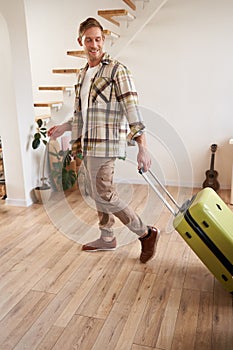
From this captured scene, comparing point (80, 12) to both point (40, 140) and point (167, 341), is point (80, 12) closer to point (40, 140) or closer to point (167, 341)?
point (40, 140)

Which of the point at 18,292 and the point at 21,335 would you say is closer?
the point at 21,335

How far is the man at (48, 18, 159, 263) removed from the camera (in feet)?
6.61

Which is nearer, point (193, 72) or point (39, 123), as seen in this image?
point (39, 123)

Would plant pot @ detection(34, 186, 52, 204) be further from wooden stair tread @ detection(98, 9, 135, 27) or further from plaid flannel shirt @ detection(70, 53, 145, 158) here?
wooden stair tread @ detection(98, 9, 135, 27)

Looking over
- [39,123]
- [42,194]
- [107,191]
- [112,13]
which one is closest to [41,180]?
[42,194]

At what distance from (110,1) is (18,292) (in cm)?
306

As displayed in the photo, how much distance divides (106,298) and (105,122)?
102 centimetres

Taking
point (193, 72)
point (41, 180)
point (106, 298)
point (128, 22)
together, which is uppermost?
point (128, 22)

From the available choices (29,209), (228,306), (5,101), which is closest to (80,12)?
(5,101)

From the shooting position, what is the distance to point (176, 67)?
11.9ft

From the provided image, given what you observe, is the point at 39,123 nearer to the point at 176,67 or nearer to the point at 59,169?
the point at 59,169

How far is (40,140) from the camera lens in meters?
3.47

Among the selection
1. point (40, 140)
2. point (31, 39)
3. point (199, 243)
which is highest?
point (31, 39)

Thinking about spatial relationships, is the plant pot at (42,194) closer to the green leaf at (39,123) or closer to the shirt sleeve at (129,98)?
the green leaf at (39,123)
